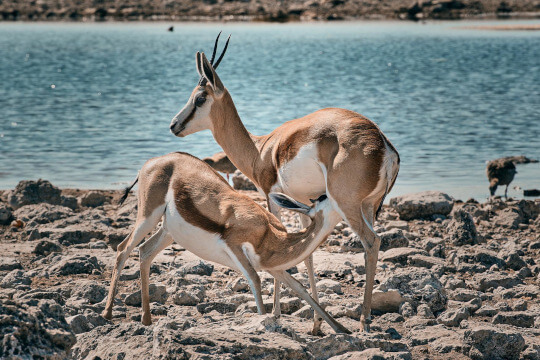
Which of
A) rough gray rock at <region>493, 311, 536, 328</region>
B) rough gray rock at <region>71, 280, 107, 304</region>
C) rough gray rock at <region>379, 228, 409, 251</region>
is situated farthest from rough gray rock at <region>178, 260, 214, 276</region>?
rough gray rock at <region>493, 311, 536, 328</region>

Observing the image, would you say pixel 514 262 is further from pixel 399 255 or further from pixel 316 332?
pixel 316 332

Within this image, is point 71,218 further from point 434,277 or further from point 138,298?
Answer: point 434,277

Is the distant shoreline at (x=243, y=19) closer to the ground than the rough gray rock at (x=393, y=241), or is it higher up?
closer to the ground

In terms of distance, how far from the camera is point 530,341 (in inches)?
233

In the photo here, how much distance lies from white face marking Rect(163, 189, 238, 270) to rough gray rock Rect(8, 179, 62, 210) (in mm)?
5091

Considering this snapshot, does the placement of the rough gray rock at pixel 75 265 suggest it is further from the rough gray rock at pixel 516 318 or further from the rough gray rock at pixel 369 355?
the rough gray rock at pixel 516 318

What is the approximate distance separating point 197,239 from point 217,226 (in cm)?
19

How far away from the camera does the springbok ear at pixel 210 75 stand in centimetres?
703

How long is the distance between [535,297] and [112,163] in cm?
978

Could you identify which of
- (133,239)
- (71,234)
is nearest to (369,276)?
(133,239)

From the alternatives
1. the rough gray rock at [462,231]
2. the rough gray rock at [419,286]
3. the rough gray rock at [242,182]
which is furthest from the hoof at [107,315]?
the rough gray rock at [242,182]

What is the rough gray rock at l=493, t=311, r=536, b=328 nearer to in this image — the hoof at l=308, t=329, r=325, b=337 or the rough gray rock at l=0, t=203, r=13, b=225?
the hoof at l=308, t=329, r=325, b=337

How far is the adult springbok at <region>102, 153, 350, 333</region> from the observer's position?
5750mm

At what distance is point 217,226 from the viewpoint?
5.97m
